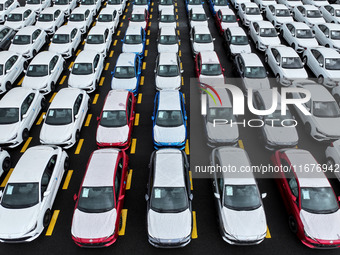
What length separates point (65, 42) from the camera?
19.2m

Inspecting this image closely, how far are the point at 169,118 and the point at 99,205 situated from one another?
527cm

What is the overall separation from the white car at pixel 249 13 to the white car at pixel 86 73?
13742 millimetres

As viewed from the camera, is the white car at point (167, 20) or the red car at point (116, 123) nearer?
the red car at point (116, 123)

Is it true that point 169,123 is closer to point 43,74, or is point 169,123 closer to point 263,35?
point 43,74

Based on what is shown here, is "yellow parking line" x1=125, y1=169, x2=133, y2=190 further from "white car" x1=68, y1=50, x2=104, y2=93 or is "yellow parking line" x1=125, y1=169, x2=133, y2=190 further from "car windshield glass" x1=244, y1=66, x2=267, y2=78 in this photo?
"car windshield glass" x1=244, y1=66, x2=267, y2=78

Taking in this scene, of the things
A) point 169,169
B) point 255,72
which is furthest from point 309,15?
point 169,169

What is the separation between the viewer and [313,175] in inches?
383

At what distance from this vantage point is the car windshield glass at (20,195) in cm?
920

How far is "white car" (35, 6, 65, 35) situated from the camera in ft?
71.2

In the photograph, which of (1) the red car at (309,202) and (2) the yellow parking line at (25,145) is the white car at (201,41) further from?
(2) the yellow parking line at (25,145)

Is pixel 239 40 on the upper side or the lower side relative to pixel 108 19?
lower

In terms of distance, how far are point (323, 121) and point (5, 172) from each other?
1474 centimetres

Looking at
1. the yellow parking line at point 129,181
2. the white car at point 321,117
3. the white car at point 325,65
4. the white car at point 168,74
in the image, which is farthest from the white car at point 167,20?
the yellow parking line at point 129,181

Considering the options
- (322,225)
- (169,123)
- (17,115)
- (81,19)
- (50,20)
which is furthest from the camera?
(81,19)
